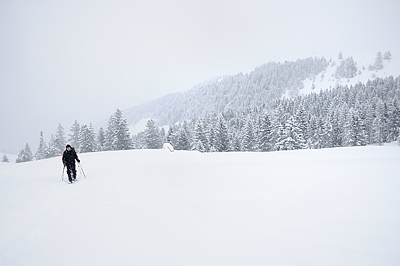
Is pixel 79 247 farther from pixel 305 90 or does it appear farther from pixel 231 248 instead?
pixel 305 90

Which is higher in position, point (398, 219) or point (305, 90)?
point (305, 90)

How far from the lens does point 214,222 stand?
5.32 meters

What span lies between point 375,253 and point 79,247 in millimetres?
6343

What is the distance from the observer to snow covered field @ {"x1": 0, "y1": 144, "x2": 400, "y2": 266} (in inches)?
158

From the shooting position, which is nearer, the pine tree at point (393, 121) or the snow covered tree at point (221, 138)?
the snow covered tree at point (221, 138)

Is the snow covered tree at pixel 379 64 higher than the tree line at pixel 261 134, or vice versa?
the snow covered tree at pixel 379 64

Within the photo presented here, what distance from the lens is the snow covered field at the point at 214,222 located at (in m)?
4.02

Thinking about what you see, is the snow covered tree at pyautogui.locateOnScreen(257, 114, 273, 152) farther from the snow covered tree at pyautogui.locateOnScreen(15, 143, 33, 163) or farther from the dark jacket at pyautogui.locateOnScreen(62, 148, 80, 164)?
the snow covered tree at pyautogui.locateOnScreen(15, 143, 33, 163)

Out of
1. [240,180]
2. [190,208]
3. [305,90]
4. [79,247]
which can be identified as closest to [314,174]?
[240,180]

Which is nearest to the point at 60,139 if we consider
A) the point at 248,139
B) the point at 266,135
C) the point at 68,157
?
the point at 248,139

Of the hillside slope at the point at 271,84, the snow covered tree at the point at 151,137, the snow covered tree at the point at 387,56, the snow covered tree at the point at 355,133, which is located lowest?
the snow covered tree at the point at 355,133

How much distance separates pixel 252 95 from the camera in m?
146

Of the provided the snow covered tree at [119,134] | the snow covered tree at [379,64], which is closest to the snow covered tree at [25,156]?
the snow covered tree at [119,134]

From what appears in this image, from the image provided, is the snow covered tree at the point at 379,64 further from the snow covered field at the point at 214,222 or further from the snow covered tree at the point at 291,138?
the snow covered field at the point at 214,222
